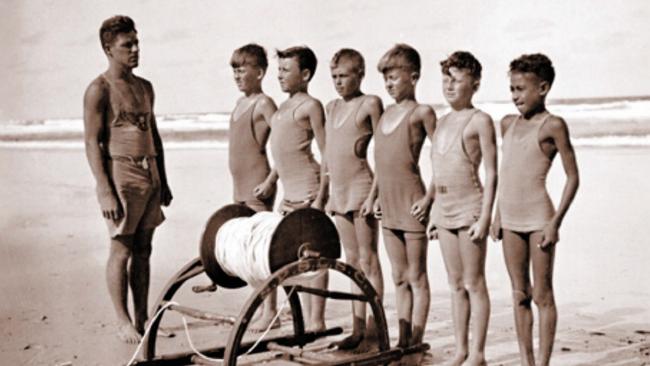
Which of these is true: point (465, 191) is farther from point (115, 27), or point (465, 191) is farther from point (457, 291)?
point (115, 27)

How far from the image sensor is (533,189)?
423cm

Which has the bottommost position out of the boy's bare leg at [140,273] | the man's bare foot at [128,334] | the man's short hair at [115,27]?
the man's bare foot at [128,334]

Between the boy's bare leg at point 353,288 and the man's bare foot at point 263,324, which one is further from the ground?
the boy's bare leg at point 353,288

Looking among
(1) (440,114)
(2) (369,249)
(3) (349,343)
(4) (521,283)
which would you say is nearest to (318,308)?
(3) (349,343)

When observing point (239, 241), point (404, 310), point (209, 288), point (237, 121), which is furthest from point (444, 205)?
point (237, 121)

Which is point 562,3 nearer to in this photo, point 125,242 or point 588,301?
point 588,301

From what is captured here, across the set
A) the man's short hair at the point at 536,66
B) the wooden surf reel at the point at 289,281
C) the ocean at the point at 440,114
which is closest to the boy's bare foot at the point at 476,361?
the wooden surf reel at the point at 289,281

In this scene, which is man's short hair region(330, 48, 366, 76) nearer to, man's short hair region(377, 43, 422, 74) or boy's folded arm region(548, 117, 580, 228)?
man's short hair region(377, 43, 422, 74)

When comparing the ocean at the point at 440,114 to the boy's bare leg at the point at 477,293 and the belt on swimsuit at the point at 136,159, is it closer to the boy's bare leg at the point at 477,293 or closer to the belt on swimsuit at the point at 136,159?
the boy's bare leg at the point at 477,293

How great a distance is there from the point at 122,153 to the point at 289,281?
1374 mm

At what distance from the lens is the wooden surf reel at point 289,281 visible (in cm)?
406

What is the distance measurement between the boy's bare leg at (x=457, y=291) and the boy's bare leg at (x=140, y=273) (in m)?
1.94

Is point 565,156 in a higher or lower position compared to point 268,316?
higher

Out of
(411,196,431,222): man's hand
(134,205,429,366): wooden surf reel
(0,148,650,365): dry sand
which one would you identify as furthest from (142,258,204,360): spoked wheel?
(411,196,431,222): man's hand
